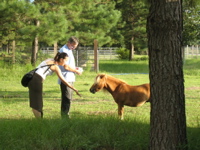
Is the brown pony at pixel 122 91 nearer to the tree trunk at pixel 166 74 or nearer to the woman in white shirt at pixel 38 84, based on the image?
the woman in white shirt at pixel 38 84

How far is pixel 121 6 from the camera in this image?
36.3 metres

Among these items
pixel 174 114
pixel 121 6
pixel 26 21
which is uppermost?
pixel 121 6

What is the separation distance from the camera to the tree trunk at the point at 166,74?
Result: 4594 mm

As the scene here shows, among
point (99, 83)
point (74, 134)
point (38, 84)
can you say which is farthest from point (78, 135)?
point (99, 83)

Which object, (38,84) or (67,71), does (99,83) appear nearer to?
(67,71)

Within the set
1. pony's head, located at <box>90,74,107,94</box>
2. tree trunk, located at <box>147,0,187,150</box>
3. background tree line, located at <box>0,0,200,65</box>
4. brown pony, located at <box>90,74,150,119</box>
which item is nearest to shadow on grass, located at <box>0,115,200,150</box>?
tree trunk, located at <box>147,0,187,150</box>

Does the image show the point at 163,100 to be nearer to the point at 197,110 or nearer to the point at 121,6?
the point at 197,110

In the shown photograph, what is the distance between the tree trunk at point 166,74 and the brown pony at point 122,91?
2.81 m

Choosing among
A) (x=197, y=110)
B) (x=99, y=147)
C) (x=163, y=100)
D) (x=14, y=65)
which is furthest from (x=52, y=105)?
(x=14, y=65)

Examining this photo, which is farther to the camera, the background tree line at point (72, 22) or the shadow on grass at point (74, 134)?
the background tree line at point (72, 22)

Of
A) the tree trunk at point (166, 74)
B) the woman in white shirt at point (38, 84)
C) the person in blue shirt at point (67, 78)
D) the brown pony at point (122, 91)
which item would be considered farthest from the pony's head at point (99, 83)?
the tree trunk at point (166, 74)

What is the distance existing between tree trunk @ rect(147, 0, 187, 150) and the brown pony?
2.81 metres

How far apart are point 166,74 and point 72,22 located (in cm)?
2197

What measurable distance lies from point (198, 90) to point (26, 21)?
11.4m
